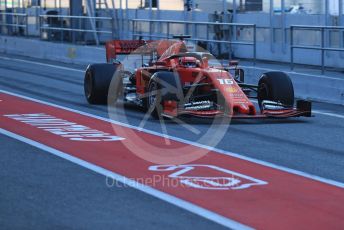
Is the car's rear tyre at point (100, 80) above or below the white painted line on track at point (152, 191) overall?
above

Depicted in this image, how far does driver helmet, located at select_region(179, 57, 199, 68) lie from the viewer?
14188mm

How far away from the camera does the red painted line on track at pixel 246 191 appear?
24.5 ft

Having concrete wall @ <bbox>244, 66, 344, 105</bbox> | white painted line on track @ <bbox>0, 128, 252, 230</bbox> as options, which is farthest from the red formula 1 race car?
concrete wall @ <bbox>244, 66, 344, 105</bbox>

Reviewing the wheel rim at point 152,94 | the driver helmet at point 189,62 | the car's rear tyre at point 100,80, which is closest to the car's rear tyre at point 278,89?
the driver helmet at point 189,62

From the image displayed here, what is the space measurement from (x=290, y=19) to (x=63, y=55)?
31.2 feet

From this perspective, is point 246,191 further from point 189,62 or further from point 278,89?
point 189,62

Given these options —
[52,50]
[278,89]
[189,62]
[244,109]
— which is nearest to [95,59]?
[52,50]

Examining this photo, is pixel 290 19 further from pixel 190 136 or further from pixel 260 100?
pixel 190 136

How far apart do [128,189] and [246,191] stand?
3.79ft

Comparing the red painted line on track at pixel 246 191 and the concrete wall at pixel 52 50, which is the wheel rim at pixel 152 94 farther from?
the concrete wall at pixel 52 50

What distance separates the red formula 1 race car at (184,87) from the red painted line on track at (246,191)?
141 cm

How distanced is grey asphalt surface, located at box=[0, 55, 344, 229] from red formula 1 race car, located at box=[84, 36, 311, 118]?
0.80 ft

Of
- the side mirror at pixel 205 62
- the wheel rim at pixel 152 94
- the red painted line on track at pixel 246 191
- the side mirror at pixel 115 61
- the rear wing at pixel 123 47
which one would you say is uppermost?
the rear wing at pixel 123 47

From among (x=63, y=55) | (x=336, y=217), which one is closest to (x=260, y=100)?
(x=336, y=217)
